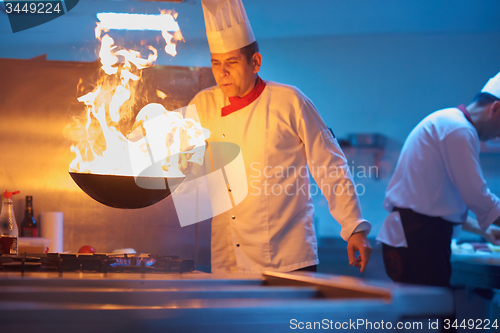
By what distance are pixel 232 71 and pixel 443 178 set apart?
3.56 ft

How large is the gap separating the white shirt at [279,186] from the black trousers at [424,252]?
0.59 meters

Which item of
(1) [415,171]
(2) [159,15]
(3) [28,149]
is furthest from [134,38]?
(1) [415,171]

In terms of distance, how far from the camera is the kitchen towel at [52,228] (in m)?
1.77

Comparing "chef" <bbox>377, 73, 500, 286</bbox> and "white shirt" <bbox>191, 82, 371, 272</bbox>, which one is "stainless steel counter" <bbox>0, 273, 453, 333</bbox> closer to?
"white shirt" <bbox>191, 82, 371, 272</bbox>

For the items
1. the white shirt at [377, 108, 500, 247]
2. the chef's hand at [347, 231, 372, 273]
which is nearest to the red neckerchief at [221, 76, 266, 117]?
the chef's hand at [347, 231, 372, 273]

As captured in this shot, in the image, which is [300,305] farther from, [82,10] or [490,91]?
[82,10]

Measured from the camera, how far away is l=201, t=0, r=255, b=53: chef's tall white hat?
148 centimetres

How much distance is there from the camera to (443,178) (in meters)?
1.82

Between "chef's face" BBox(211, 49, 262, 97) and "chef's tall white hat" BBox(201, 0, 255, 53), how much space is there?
0.03m

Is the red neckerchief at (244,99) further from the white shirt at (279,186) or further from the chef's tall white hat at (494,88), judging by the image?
the chef's tall white hat at (494,88)

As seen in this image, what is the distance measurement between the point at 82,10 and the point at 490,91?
2110 millimetres

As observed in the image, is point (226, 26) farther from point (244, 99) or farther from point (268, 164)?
point (268, 164)

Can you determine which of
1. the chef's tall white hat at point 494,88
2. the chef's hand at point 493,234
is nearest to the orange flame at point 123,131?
the chef's tall white hat at point 494,88

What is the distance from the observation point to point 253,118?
58.8 inches
